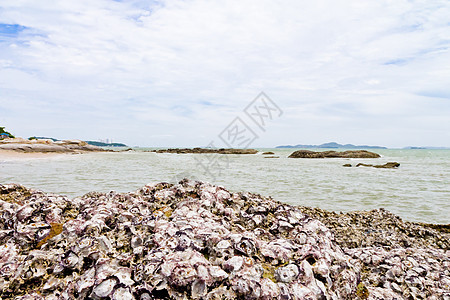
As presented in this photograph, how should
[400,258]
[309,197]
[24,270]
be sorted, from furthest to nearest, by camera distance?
[309,197] → [400,258] → [24,270]

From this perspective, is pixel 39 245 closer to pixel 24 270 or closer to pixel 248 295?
pixel 24 270

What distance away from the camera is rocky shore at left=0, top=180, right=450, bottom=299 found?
2.21 m

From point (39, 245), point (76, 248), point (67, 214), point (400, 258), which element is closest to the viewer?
point (76, 248)

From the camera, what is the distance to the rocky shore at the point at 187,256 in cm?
221

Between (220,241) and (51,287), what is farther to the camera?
(220,241)

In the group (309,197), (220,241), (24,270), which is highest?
(220,241)

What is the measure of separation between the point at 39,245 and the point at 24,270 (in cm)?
42

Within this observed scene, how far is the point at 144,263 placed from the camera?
241 centimetres

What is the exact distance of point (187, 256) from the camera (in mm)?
2418

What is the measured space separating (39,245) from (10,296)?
612 mm

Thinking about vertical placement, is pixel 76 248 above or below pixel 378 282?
above

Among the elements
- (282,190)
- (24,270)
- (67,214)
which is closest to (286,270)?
(24,270)

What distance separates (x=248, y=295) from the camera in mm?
2178

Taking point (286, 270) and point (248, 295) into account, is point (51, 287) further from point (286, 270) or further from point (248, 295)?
point (286, 270)
